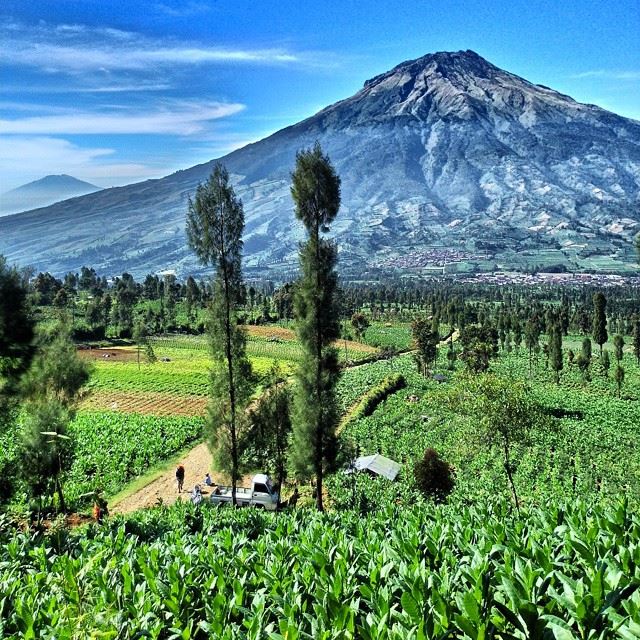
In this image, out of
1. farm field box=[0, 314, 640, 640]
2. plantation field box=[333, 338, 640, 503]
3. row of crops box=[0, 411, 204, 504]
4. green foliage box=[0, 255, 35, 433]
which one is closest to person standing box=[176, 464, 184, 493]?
row of crops box=[0, 411, 204, 504]

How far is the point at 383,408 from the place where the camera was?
46.8 meters

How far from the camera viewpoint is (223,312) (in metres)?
19.6

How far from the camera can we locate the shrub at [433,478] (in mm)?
22500

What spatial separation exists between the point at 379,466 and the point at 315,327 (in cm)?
1197

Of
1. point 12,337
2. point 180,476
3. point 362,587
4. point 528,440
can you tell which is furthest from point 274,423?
point 362,587

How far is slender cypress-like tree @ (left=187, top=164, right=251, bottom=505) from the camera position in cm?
1950

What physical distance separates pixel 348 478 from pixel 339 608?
73.1 feet

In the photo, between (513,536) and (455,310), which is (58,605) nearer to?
(513,536)

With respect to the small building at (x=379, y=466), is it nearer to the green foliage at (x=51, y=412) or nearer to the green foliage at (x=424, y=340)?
the green foliage at (x=51, y=412)

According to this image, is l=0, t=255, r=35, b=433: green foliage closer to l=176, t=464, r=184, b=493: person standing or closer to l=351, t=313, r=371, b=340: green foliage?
l=176, t=464, r=184, b=493: person standing

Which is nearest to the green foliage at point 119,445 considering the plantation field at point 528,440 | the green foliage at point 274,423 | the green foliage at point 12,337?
the green foliage at point 274,423

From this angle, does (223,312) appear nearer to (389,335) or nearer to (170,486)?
(170,486)

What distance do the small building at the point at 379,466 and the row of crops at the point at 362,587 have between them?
18407mm

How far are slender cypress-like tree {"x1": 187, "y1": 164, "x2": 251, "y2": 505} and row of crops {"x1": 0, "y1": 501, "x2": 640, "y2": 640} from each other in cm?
1050
